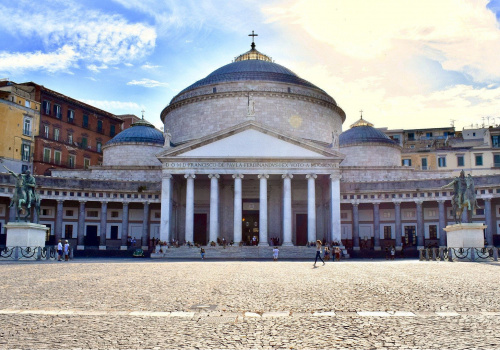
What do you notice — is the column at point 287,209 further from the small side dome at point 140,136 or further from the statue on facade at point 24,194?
the statue on facade at point 24,194

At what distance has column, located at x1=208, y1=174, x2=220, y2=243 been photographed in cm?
5021

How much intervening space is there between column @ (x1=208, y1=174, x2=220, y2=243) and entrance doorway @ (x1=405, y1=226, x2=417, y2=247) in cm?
2025

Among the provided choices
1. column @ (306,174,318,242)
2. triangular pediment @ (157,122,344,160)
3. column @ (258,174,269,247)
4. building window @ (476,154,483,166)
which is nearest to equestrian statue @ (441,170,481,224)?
triangular pediment @ (157,122,344,160)

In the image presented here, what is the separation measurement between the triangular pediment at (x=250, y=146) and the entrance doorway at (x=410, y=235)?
43.1 ft

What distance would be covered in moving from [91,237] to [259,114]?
22677mm

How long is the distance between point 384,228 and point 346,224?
4012 millimetres

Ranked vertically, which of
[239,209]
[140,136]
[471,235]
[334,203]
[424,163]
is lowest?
[471,235]

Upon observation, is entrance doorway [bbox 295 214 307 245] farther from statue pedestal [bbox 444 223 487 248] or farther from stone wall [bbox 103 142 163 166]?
statue pedestal [bbox 444 223 487 248]

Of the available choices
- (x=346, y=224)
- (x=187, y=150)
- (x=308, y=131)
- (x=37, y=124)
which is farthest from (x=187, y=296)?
(x=37, y=124)

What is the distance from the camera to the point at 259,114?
62656 mm

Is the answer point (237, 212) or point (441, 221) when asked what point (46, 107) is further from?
point (441, 221)

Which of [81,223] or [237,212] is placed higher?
[237,212]

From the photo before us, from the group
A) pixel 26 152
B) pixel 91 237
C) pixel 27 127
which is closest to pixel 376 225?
pixel 91 237

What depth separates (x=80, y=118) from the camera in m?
76.4
